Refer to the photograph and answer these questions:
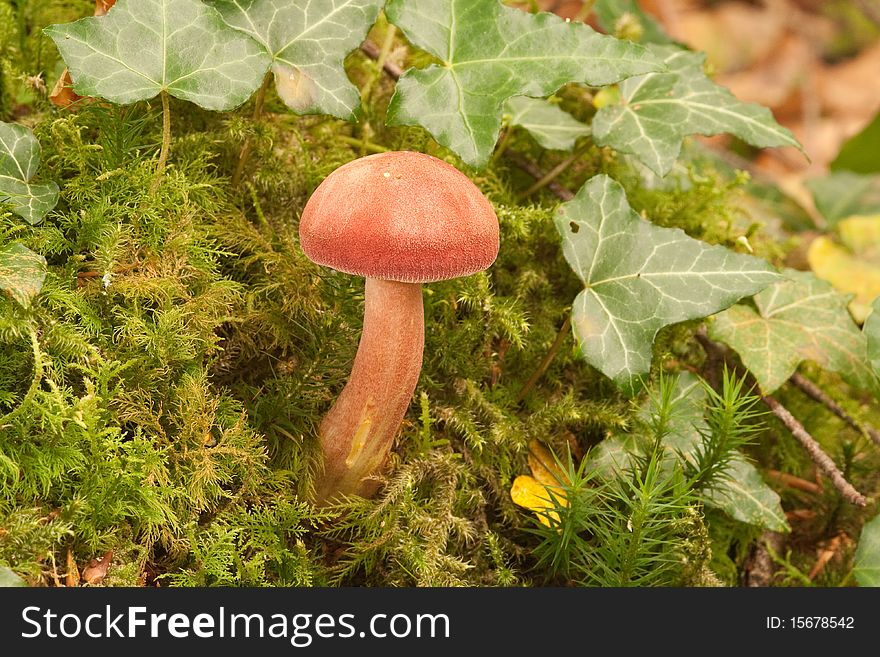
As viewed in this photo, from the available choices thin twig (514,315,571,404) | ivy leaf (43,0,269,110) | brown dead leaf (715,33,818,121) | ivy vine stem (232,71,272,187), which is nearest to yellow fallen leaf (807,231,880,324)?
thin twig (514,315,571,404)

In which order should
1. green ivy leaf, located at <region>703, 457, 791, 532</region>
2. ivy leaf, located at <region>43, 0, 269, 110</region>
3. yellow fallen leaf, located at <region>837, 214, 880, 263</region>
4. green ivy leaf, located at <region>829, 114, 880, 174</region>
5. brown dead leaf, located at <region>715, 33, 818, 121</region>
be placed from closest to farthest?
ivy leaf, located at <region>43, 0, 269, 110</region> → green ivy leaf, located at <region>703, 457, 791, 532</region> → yellow fallen leaf, located at <region>837, 214, 880, 263</region> → green ivy leaf, located at <region>829, 114, 880, 174</region> → brown dead leaf, located at <region>715, 33, 818, 121</region>

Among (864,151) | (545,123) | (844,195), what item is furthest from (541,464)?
(864,151)

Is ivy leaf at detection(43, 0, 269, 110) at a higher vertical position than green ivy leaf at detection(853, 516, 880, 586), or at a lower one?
higher

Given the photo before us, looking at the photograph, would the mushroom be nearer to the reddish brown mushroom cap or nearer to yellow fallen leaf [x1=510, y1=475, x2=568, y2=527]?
the reddish brown mushroom cap

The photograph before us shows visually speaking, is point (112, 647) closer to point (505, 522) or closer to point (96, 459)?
point (96, 459)

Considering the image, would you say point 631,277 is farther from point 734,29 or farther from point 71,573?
point 734,29

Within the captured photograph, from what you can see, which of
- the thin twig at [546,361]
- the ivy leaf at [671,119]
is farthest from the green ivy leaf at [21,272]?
the ivy leaf at [671,119]

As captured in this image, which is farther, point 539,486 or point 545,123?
point 545,123
